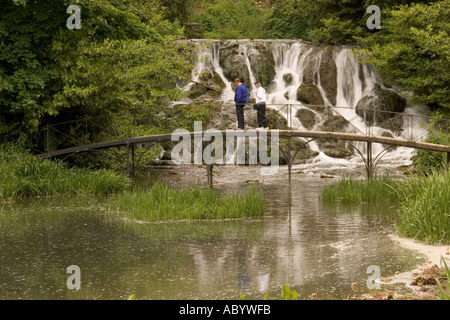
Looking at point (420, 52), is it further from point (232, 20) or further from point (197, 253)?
point (232, 20)

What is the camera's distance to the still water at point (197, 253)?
10555 mm

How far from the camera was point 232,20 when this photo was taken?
44.2 meters

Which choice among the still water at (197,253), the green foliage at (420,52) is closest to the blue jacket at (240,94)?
the still water at (197,253)

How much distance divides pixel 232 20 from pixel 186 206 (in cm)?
2911

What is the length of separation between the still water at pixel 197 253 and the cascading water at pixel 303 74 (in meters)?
12.9

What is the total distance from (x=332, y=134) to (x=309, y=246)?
9595 millimetres

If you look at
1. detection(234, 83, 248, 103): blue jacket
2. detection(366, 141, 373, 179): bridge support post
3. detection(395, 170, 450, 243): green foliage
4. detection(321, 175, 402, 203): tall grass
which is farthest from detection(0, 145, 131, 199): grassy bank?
detection(395, 170, 450, 243): green foliage

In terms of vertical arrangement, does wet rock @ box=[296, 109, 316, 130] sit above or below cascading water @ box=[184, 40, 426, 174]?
below

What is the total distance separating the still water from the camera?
10.6 m

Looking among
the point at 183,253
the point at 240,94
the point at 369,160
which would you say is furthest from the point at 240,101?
the point at 183,253

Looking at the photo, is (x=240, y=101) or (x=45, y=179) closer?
(x=45, y=179)

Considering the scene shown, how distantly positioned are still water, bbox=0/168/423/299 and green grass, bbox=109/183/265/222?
37 centimetres

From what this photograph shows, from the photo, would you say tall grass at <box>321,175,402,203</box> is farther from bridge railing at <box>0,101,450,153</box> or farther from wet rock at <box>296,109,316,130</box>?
wet rock at <box>296,109,316,130</box>
